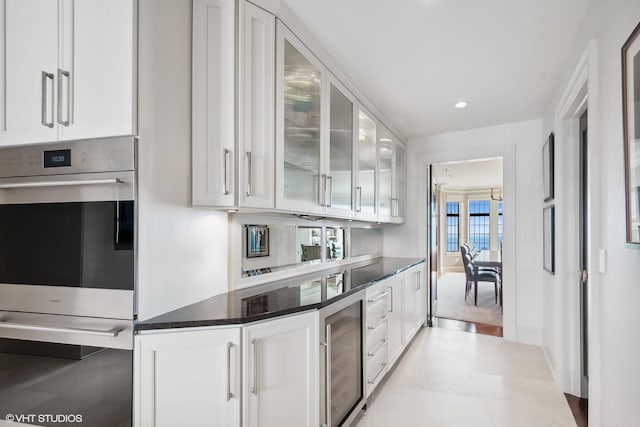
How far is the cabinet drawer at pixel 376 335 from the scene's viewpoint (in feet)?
7.67

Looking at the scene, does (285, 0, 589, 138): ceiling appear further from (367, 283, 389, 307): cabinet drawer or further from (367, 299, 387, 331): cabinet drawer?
(367, 299, 387, 331): cabinet drawer

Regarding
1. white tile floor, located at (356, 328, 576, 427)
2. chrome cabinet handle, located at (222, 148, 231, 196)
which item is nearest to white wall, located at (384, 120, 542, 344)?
white tile floor, located at (356, 328, 576, 427)

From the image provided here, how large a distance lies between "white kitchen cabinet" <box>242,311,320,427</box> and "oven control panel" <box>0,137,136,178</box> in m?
0.86

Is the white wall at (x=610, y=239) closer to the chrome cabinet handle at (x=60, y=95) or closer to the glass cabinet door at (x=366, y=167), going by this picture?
the glass cabinet door at (x=366, y=167)

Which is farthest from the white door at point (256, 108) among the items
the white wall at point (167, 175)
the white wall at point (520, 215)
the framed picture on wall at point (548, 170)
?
the white wall at point (520, 215)

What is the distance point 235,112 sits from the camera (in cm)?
163

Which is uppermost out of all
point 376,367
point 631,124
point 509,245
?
point 631,124

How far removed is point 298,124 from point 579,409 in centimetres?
271

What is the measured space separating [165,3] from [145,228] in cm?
100

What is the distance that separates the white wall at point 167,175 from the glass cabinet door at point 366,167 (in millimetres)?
1538

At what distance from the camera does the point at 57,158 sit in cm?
146

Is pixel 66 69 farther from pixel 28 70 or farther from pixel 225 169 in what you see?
pixel 225 169

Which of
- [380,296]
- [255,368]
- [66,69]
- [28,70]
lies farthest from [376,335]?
[28,70]

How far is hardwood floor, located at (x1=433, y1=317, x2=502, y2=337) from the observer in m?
4.14
